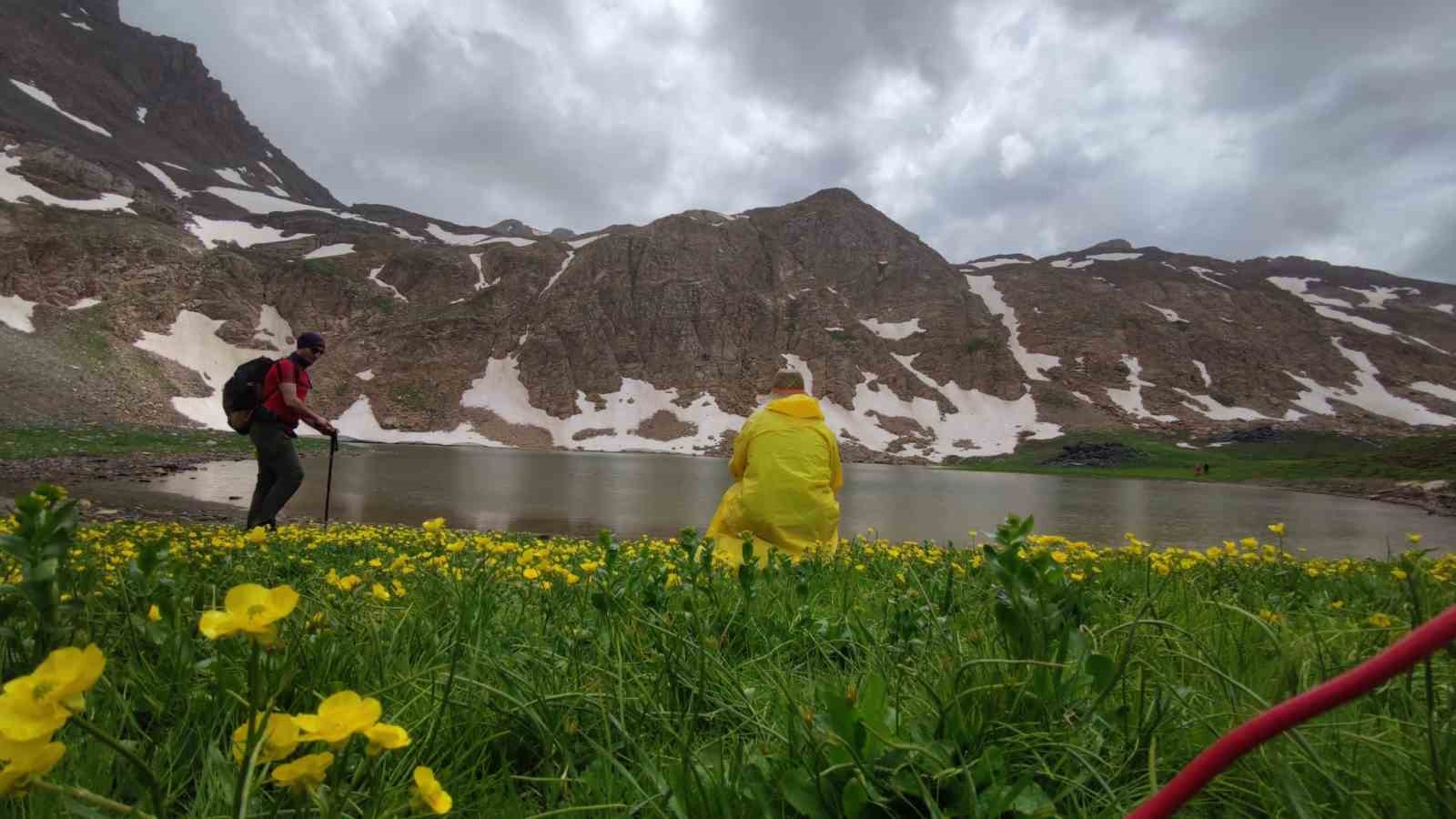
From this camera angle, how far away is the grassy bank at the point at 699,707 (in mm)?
1141

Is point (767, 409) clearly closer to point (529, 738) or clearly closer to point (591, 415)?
point (529, 738)

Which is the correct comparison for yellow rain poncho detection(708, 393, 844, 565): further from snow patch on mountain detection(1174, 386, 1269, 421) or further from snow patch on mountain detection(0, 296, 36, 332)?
snow patch on mountain detection(1174, 386, 1269, 421)

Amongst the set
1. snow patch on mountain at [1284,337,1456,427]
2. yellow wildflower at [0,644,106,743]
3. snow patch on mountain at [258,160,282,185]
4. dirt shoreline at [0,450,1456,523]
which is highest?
snow patch on mountain at [258,160,282,185]

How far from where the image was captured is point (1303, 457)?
73375 millimetres

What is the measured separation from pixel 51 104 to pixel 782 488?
17436cm

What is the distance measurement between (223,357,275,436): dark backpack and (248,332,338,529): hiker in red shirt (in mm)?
94

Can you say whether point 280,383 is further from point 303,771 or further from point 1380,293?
point 1380,293

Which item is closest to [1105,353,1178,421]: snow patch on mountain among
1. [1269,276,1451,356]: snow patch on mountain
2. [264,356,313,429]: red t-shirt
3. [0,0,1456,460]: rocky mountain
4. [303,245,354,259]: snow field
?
[0,0,1456,460]: rocky mountain

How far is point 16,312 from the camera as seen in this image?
178 ft

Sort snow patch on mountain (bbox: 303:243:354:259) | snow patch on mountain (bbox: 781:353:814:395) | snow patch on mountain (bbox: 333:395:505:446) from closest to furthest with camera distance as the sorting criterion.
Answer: snow patch on mountain (bbox: 333:395:505:446)
snow patch on mountain (bbox: 781:353:814:395)
snow patch on mountain (bbox: 303:243:354:259)

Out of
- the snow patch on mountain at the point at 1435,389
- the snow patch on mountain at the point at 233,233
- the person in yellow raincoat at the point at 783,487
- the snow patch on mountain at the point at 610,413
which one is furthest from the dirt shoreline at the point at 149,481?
the snow patch on mountain at the point at 233,233

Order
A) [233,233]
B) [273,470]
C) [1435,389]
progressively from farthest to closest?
[1435,389], [233,233], [273,470]

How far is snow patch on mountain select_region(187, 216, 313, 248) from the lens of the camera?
3692 inches

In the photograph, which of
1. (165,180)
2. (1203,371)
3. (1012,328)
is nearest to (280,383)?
(1012,328)
